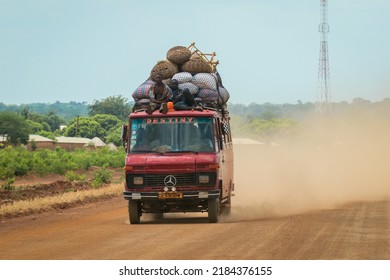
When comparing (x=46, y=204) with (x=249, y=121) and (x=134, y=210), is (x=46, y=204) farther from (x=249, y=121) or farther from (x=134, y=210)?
(x=249, y=121)

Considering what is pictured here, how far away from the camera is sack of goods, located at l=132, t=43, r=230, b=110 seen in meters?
24.4

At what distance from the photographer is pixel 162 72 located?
83.1ft

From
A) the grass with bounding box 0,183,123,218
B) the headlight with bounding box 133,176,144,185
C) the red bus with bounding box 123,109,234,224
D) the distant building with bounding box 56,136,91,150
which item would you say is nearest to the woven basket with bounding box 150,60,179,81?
the red bus with bounding box 123,109,234,224

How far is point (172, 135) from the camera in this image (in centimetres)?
2291

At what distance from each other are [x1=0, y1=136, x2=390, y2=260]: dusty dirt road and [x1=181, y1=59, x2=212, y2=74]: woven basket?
3837mm

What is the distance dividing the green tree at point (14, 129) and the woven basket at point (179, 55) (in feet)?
398

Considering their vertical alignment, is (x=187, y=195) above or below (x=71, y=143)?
above

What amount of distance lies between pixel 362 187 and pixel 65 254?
23851mm

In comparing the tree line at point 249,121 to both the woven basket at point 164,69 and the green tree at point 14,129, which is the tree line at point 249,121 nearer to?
the green tree at point 14,129

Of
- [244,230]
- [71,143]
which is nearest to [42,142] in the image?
[71,143]

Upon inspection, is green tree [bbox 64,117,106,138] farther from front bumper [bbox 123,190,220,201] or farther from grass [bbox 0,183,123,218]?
front bumper [bbox 123,190,220,201]

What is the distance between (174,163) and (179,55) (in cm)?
478

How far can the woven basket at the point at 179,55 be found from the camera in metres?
26.1

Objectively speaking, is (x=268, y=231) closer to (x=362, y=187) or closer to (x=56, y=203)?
(x=56, y=203)
